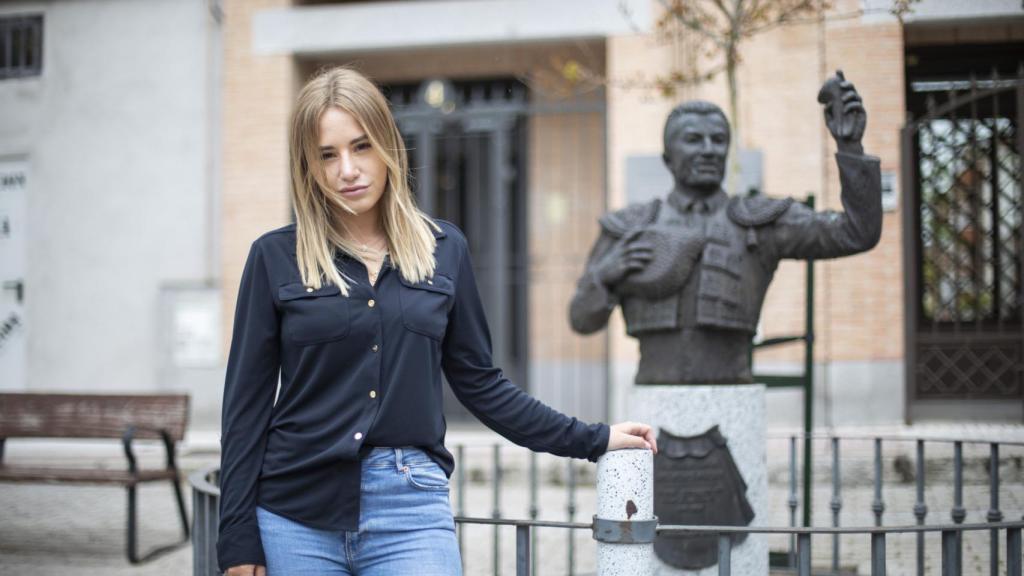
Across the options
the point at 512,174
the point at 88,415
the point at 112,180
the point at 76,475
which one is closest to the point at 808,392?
the point at 76,475

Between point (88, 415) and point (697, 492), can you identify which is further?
point (88, 415)

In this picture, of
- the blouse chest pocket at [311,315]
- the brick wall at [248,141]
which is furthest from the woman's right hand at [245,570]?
the brick wall at [248,141]

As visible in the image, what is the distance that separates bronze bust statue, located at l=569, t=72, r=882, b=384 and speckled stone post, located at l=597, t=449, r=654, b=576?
192cm

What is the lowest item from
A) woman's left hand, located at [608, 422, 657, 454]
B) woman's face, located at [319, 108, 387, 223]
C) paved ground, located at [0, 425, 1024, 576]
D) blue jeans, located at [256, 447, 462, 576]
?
paved ground, located at [0, 425, 1024, 576]

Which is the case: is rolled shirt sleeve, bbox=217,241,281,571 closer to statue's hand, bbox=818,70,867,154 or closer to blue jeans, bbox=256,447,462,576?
blue jeans, bbox=256,447,462,576

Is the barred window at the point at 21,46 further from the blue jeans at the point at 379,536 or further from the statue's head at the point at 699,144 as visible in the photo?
the blue jeans at the point at 379,536

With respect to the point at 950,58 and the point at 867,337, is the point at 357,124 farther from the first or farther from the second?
the point at 950,58

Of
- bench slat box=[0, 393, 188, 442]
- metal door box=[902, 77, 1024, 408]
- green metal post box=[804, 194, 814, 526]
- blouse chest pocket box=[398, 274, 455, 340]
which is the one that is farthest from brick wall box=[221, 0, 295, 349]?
blouse chest pocket box=[398, 274, 455, 340]

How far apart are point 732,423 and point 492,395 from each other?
201 cm

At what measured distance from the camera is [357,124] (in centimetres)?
220

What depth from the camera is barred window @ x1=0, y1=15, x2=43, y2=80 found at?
11.5m

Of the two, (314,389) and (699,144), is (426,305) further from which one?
(699,144)

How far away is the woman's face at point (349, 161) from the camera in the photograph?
2.19 metres

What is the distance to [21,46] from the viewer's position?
11.6 metres
